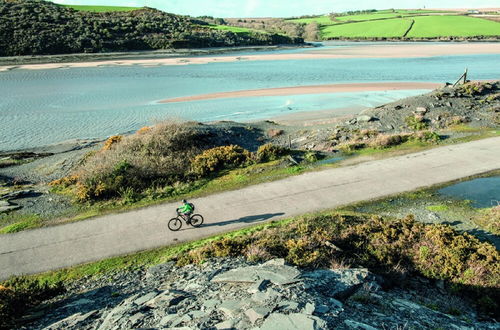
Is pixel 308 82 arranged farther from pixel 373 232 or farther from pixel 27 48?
pixel 27 48

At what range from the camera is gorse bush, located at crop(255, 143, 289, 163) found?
21438 millimetres

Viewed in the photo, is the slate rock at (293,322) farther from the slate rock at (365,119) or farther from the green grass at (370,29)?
the green grass at (370,29)

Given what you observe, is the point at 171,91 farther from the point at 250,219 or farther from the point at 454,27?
the point at 454,27

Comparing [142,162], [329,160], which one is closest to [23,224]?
[142,162]

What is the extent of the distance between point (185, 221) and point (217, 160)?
6775 mm

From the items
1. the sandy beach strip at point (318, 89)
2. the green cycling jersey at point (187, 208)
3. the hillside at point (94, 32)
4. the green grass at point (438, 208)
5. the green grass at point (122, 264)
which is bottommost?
the green grass at point (122, 264)

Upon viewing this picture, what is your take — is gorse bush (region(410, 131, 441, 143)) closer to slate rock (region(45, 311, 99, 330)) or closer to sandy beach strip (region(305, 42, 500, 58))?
slate rock (region(45, 311, 99, 330))

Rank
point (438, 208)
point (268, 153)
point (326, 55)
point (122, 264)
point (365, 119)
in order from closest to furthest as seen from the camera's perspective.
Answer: point (122, 264) → point (438, 208) → point (268, 153) → point (365, 119) → point (326, 55)

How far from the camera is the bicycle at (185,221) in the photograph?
14289 millimetres

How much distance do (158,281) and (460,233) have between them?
1072 centimetres

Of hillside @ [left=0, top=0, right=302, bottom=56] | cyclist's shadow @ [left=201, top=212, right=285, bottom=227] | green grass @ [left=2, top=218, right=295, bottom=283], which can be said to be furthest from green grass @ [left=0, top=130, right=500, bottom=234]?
hillside @ [left=0, top=0, right=302, bottom=56]

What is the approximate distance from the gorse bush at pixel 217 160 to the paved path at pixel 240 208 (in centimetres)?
306

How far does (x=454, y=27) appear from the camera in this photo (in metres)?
135

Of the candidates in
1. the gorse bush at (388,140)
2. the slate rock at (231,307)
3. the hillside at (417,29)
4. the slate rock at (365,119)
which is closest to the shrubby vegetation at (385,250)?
the slate rock at (231,307)
